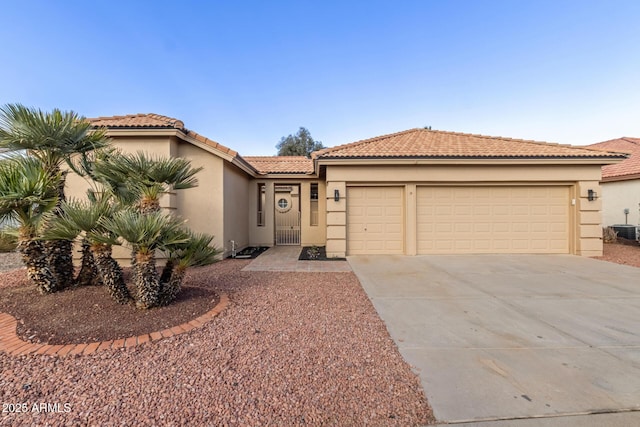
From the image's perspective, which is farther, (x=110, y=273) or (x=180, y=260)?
(x=180, y=260)

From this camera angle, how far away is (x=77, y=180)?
8000 mm

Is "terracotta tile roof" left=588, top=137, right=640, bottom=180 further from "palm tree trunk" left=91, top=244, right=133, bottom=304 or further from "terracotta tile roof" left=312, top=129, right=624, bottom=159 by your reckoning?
"palm tree trunk" left=91, top=244, right=133, bottom=304

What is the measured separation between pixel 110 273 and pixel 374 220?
24.6 feet

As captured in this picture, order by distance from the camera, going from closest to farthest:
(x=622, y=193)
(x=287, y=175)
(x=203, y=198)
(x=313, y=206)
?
1. (x=203, y=198)
2. (x=287, y=175)
3. (x=313, y=206)
4. (x=622, y=193)

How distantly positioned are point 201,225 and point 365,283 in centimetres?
552

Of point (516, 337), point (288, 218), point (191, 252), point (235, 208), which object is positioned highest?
point (235, 208)

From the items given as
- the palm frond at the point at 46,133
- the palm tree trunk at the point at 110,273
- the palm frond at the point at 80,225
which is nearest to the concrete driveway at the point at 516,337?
the palm tree trunk at the point at 110,273

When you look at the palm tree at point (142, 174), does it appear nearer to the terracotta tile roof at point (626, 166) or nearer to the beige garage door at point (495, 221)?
the beige garage door at point (495, 221)

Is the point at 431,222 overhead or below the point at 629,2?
below

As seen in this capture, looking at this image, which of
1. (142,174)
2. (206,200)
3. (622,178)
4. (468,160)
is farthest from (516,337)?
(622,178)

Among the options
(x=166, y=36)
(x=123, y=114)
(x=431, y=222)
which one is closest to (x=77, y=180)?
(x=123, y=114)

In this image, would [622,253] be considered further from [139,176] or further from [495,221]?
[139,176]

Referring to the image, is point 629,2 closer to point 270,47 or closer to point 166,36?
point 270,47

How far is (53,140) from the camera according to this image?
13.7 feet
